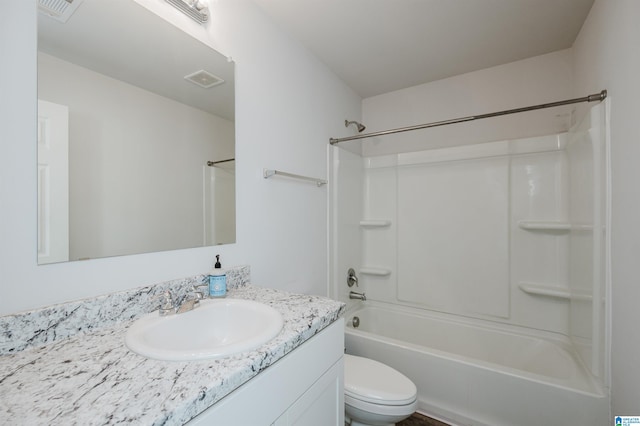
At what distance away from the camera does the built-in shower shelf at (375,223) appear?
246 centimetres

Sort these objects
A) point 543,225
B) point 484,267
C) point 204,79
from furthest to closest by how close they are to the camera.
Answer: point 484,267 < point 543,225 < point 204,79

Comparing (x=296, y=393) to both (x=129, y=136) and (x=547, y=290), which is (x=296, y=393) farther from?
(x=547, y=290)

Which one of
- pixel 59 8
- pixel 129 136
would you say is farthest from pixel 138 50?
pixel 129 136

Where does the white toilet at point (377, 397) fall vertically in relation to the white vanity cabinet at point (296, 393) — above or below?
below

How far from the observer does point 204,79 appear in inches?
48.5

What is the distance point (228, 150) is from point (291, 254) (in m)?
0.73

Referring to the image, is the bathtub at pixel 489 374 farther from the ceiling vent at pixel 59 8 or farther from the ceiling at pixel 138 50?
the ceiling vent at pixel 59 8

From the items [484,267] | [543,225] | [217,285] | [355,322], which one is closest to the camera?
[217,285]

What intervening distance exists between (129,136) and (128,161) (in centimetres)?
9

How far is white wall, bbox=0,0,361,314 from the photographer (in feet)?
2.38

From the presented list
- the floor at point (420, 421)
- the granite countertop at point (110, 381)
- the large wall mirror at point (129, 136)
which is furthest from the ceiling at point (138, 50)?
the floor at point (420, 421)

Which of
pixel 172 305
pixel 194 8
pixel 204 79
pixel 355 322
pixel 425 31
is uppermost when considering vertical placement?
pixel 425 31

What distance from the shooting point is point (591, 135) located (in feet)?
4.50

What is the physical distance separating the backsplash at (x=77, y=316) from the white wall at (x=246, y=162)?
45 mm
